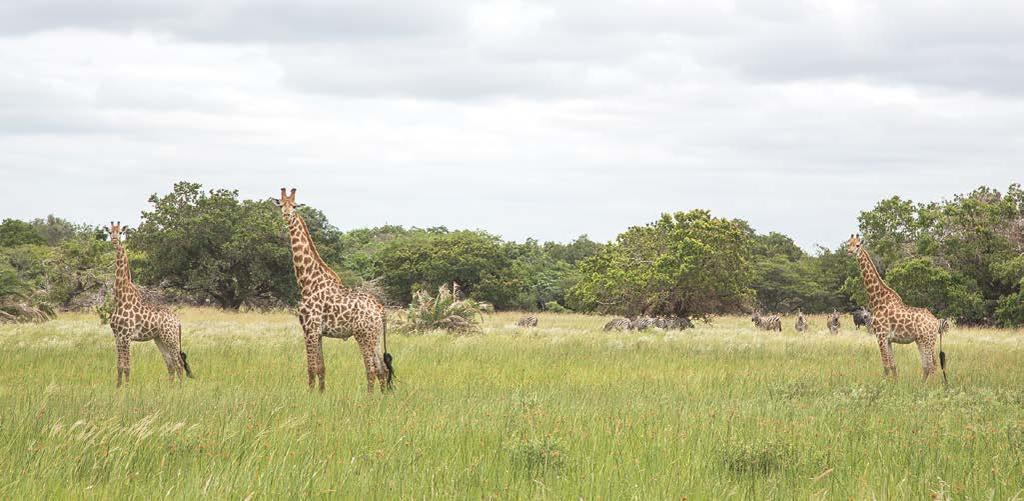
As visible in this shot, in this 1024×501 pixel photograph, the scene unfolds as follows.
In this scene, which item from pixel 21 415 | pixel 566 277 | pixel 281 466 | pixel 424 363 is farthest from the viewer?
pixel 566 277

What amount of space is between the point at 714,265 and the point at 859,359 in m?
16.4

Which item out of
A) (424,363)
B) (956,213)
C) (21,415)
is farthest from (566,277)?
(21,415)

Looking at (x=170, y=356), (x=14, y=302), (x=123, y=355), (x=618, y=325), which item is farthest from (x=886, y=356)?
(x=14, y=302)

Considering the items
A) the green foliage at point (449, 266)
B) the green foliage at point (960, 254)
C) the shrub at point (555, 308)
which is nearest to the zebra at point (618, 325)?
the green foliage at point (960, 254)

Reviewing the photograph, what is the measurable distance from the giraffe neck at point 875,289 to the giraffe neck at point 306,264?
31.9ft

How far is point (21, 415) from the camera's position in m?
8.43

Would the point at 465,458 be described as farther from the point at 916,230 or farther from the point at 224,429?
the point at 916,230

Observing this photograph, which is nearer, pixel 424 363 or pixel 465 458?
pixel 465 458

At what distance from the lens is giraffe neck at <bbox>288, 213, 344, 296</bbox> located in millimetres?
12992

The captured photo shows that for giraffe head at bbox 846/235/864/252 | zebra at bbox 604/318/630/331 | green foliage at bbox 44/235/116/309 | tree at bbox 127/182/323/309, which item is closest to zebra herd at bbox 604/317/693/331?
zebra at bbox 604/318/630/331

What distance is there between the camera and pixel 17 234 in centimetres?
5866

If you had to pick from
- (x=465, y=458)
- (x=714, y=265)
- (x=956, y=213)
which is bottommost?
(x=465, y=458)

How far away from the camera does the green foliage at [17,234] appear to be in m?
57.1

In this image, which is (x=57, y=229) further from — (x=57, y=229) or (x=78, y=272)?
(x=78, y=272)
